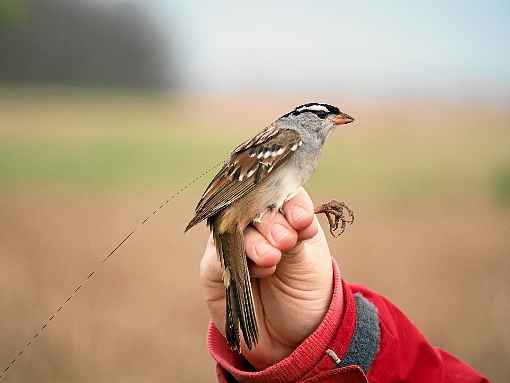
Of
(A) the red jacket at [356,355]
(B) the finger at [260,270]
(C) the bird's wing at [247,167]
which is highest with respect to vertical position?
(C) the bird's wing at [247,167]

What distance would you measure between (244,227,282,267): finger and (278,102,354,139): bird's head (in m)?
0.41

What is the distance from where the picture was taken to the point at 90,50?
25047 millimetres

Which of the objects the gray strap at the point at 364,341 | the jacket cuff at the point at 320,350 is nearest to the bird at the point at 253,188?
the jacket cuff at the point at 320,350

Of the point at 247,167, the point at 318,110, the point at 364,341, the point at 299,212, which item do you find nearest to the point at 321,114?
the point at 318,110

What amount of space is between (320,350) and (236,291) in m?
0.39

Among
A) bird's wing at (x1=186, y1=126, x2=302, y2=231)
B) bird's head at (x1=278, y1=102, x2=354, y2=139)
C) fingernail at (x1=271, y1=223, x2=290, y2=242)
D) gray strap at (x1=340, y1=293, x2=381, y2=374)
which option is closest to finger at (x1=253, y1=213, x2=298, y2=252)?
fingernail at (x1=271, y1=223, x2=290, y2=242)

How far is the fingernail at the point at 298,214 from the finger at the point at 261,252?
3.5 inches

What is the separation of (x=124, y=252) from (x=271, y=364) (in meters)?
6.23

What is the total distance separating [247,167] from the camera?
1736 millimetres

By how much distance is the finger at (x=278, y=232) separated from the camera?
1.52m

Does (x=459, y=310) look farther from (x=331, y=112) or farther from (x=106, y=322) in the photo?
(x=331, y=112)

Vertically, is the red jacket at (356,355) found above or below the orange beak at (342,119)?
below

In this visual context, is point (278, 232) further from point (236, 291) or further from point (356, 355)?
point (356, 355)

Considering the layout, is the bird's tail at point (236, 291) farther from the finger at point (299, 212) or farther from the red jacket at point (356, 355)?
the red jacket at point (356, 355)
